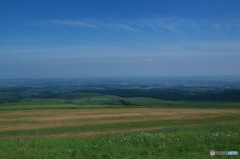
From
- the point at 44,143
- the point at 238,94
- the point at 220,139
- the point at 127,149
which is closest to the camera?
the point at 127,149

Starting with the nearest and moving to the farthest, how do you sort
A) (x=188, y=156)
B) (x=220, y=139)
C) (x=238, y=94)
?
(x=188, y=156) → (x=220, y=139) → (x=238, y=94)

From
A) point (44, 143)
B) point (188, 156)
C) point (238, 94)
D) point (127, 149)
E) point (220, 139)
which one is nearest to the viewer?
point (188, 156)

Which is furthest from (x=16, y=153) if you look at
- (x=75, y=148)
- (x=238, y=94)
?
(x=238, y=94)

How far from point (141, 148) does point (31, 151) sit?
15.8ft

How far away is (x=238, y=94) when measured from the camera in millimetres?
93438

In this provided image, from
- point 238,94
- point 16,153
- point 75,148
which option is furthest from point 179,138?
point 238,94

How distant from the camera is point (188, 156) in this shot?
24.2 feet

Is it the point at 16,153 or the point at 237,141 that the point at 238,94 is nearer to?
the point at 237,141

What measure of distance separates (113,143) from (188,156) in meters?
3.42

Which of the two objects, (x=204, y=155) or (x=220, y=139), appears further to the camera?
(x=220, y=139)

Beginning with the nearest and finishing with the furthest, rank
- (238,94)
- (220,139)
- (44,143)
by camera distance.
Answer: (220,139) < (44,143) < (238,94)

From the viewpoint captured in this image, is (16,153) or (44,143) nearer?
(16,153)

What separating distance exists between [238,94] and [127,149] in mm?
102540

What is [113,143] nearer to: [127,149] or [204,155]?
[127,149]
